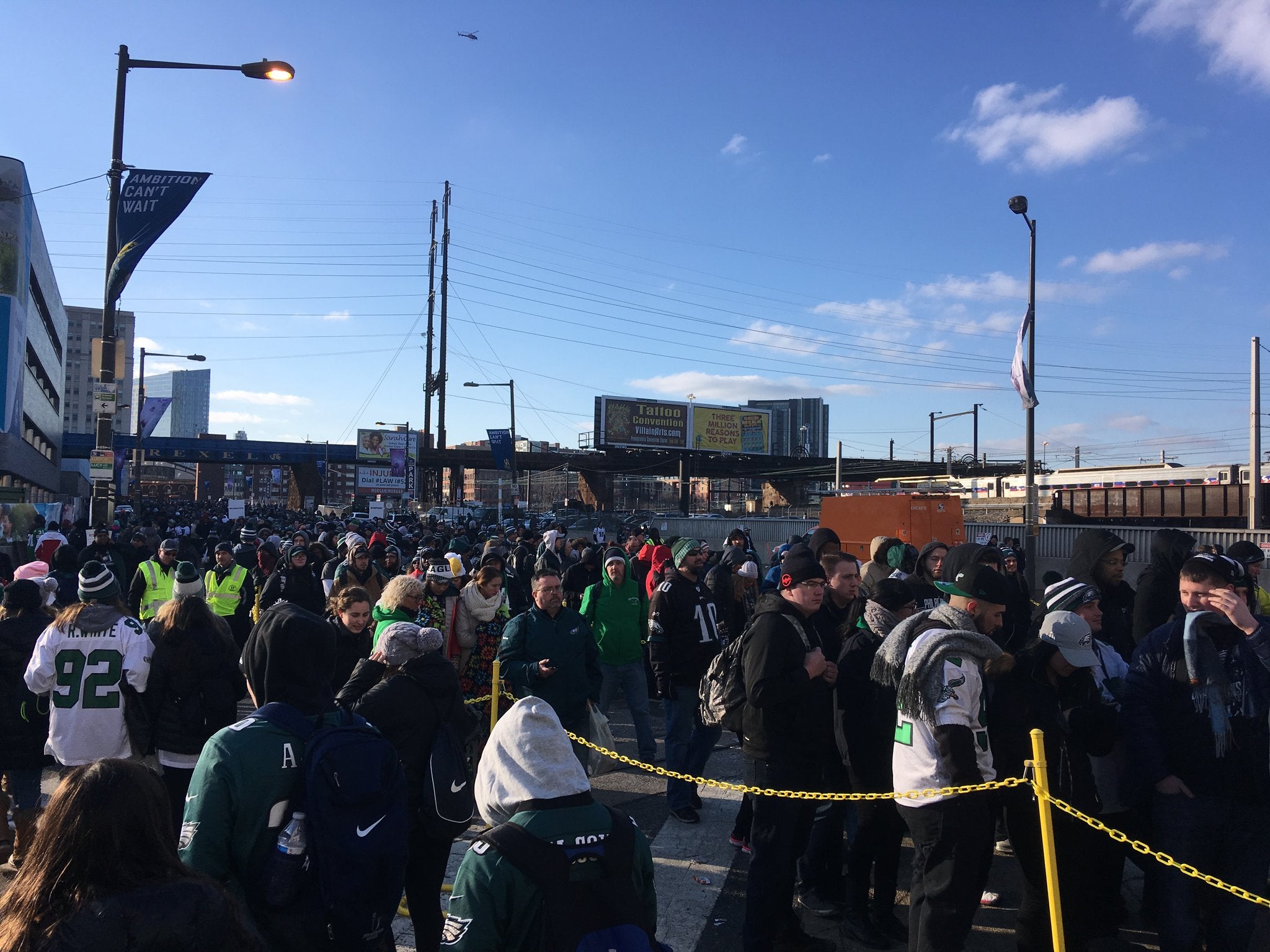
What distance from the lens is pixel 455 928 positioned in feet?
6.68

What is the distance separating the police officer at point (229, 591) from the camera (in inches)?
347

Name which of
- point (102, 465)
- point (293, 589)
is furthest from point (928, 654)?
point (102, 465)

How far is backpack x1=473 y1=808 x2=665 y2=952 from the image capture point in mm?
1992

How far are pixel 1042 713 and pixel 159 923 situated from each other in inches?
149

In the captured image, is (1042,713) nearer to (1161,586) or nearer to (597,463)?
(1161,586)

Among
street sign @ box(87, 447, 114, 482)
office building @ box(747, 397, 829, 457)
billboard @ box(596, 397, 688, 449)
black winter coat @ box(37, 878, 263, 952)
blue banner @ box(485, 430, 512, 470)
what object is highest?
office building @ box(747, 397, 829, 457)

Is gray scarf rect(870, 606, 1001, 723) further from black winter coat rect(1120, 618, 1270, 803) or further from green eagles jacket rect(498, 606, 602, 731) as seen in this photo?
green eagles jacket rect(498, 606, 602, 731)

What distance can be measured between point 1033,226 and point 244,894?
20.6m

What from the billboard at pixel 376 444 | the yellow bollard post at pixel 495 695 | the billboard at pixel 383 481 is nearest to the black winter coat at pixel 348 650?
the yellow bollard post at pixel 495 695

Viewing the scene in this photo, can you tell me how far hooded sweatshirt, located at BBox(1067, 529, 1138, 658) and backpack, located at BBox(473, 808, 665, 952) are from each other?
5257mm

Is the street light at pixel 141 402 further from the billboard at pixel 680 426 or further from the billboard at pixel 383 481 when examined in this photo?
the billboard at pixel 680 426

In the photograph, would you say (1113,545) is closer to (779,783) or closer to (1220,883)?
(1220,883)

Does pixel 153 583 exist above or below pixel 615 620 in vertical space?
above

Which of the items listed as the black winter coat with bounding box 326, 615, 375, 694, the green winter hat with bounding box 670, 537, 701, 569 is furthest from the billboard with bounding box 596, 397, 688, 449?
the black winter coat with bounding box 326, 615, 375, 694
